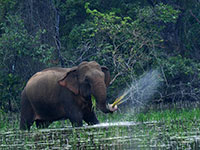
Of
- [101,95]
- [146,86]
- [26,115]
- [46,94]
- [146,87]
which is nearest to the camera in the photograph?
[101,95]

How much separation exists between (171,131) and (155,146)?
1897 mm

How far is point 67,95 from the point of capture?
11.7m

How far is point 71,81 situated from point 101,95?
1.20m

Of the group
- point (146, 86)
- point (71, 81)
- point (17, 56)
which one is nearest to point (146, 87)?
point (146, 86)

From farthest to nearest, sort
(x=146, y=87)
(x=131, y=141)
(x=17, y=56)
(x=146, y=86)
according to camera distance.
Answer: (x=17, y=56), (x=146, y=86), (x=146, y=87), (x=131, y=141)

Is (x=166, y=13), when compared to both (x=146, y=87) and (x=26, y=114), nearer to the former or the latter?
(x=146, y=87)

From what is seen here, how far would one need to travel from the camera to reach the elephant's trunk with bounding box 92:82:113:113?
10594 mm

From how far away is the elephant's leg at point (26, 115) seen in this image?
1234 centimetres

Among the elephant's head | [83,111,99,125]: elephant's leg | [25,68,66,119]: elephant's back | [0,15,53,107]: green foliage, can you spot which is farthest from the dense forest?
[83,111,99,125]: elephant's leg

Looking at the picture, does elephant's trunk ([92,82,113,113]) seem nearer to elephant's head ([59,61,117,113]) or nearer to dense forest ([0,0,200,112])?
elephant's head ([59,61,117,113])

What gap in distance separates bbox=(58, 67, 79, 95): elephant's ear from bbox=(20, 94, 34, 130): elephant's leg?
136 cm

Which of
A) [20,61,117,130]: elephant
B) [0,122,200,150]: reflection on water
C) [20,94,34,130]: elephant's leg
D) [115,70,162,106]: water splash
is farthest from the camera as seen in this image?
[115,70,162,106]: water splash

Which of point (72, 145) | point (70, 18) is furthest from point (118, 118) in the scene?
point (70, 18)

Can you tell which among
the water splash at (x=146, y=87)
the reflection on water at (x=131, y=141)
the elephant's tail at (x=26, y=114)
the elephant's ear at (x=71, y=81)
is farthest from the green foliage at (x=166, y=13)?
the reflection on water at (x=131, y=141)
